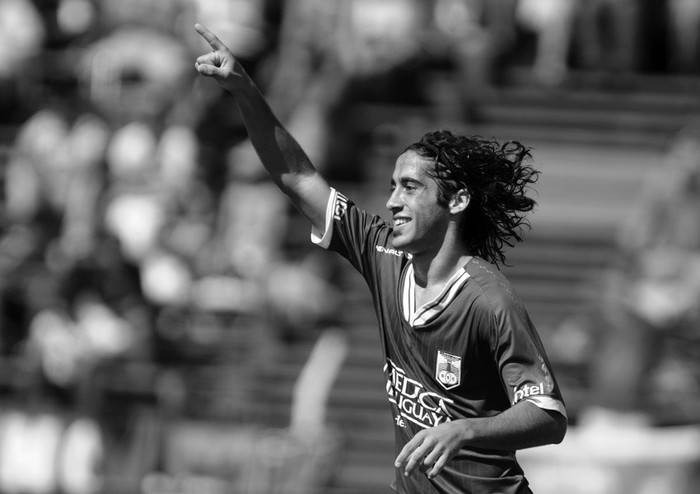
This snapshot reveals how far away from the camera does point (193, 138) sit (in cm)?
1267

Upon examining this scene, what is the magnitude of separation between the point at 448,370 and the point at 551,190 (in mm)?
7690

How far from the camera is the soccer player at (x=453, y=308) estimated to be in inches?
181

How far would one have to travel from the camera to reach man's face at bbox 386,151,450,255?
4.81 m

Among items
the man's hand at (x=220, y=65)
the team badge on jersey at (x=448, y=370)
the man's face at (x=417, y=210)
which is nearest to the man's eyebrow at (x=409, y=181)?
the man's face at (x=417, y=210)

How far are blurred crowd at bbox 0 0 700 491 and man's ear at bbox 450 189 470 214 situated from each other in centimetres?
660

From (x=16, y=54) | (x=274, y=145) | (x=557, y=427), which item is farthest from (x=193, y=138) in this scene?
(x=557, y=427)

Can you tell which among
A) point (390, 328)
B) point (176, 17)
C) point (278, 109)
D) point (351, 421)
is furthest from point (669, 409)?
point (176, 17)

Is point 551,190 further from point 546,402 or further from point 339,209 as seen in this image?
point 546,402

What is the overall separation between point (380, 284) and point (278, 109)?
7.67 metres

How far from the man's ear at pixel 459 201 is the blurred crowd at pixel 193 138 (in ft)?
21.6

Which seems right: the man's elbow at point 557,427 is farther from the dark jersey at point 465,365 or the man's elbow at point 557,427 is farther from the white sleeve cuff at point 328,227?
the white sleeve cuff at point 328,227

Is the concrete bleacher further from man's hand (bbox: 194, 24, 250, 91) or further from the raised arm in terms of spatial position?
man's hand (bbox: 194, 24, 250, 91)

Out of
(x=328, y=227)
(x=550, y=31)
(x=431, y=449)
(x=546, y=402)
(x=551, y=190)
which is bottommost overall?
(x=431, y=449)

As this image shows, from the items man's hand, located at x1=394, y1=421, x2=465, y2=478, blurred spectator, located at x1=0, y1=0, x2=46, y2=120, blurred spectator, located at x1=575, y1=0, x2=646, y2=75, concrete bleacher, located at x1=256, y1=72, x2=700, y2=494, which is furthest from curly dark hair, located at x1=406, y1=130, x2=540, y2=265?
blurred spectator, located at x1=0, y1=0, x2=46, y2=120
